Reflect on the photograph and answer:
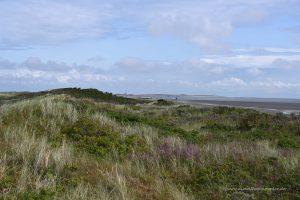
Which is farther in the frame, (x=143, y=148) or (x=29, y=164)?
(x=143, y=148)

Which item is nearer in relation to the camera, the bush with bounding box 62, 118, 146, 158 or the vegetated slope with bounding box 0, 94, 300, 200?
the vegetated slope with bounding box 0, 94, 300, 200

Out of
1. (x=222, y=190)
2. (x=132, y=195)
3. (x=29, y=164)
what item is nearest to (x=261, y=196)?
(x=222, y=190)

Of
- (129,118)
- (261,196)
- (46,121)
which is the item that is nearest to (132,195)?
(261,196)

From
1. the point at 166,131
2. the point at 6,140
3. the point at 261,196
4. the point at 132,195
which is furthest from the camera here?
the point at 166,131

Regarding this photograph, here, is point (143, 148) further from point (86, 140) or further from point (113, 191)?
point (113, 191)

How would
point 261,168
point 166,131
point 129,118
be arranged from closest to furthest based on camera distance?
point 261,168, point 166,131, point 129,118

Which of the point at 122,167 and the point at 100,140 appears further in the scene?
the point at 100,140

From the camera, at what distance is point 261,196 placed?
24.3 ft

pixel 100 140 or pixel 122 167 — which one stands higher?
pixel 100 140

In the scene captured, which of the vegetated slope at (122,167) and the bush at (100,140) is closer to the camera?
the vegetated slope at (122,167)

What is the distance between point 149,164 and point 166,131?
5.89 m

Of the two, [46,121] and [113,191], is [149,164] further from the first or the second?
[46,121]

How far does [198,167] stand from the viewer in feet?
29.0

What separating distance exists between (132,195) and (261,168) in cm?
318
